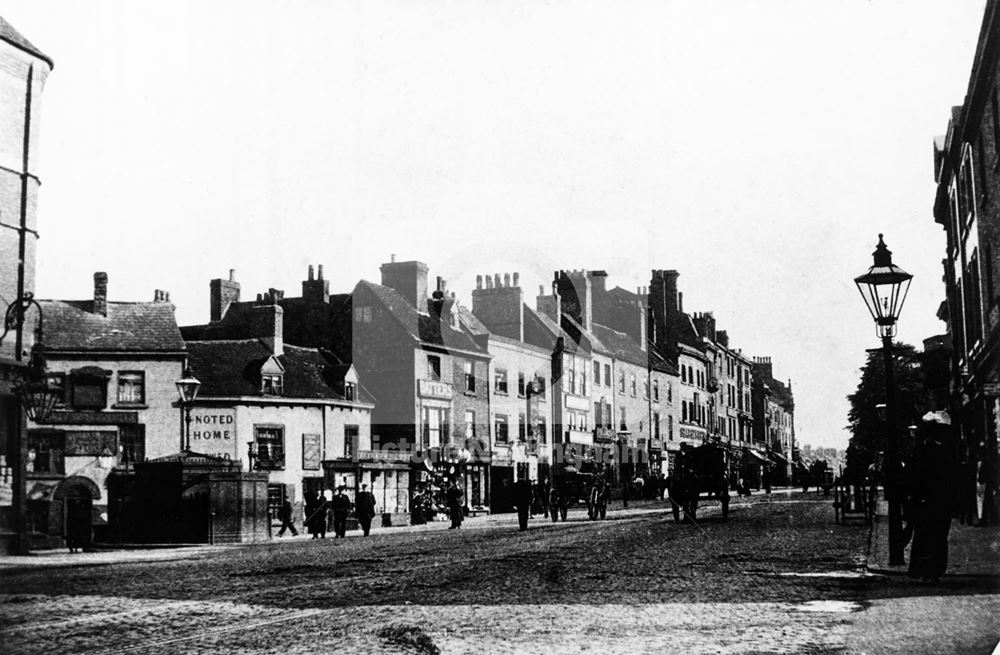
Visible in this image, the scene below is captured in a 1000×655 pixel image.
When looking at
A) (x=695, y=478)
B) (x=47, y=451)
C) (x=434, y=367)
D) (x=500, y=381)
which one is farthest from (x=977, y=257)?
(x=500, y=381)

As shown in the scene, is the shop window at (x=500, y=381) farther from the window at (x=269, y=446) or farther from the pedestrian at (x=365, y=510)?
the pedestrian at (x=365, y=510)

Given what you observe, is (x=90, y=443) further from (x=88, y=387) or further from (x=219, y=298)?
(x=219, y=298)

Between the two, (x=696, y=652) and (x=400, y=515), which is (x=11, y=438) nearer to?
(x=696, y=652)

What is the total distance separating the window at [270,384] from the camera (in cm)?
4275

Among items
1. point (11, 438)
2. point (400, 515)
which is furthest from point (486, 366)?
point (11, 438)

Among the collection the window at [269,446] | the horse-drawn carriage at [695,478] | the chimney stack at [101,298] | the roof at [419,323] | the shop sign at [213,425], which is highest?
the roof at [419,323]

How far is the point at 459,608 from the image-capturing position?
10.5 meters

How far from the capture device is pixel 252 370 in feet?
141

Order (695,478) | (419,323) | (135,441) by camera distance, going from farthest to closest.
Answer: (419,323)
(135,441)
(695,478)

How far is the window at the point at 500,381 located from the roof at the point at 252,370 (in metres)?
10.2

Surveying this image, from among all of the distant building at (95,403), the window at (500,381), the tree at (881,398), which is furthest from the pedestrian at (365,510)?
the window at (500,381)

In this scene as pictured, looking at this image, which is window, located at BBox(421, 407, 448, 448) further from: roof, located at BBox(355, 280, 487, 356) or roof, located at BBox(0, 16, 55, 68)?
roof, located at BBox(0, 16, 55, 68)

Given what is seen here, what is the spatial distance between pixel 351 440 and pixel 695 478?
20901 mm

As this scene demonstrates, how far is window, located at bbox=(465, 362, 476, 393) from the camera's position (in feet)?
171
